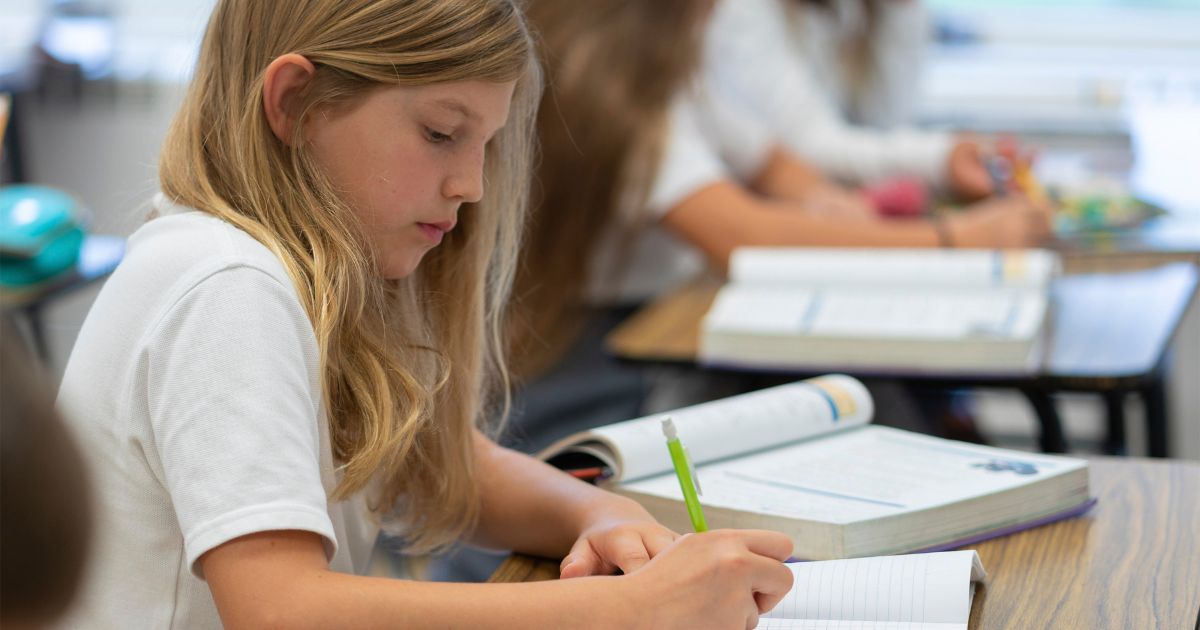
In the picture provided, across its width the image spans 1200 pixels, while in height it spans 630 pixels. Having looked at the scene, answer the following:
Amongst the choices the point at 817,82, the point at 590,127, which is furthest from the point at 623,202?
the point at 817,82

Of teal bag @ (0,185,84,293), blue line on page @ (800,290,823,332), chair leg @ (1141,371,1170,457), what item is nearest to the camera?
blue line on page @ (800,290,823,332)

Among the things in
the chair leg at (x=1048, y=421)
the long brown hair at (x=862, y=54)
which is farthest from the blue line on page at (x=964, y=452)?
the long brown hair at (x=862, y=54)

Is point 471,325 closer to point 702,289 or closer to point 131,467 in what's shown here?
point 131,467

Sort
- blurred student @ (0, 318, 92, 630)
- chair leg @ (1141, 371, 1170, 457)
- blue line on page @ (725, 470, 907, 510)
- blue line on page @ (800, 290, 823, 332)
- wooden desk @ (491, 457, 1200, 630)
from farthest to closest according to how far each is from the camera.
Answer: chair leg @ (1141, 371, 1170, 457) → blue line on page @ (800, 290, 823, 332) → blue line on page @ (725, 470, 907, 510) → wooden desk @ (491, 457, 1200, 630) → blurred student @ (0, 318, 92, 630)

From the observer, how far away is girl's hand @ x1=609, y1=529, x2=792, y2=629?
70 centimetres

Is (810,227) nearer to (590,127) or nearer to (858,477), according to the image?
(590,127)

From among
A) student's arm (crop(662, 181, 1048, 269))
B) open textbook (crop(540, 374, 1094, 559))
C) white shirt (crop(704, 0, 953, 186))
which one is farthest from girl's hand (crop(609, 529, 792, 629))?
white shirt (crop(704, 0, 953, 186))

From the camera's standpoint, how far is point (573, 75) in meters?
1.81

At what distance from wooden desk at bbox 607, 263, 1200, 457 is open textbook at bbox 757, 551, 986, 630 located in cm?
58

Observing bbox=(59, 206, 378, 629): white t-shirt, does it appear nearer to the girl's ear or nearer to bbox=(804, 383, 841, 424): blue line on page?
the girl's ear

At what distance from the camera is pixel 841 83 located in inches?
106

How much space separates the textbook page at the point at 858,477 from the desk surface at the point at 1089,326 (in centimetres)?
35

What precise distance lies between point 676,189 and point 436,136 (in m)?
1.03

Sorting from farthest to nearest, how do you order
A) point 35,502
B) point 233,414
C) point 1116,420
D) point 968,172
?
point 968,172 < point 1116,420 < point 233,414 < point 35,502
